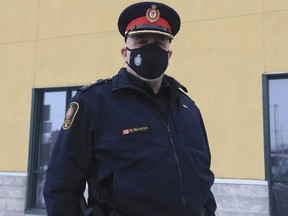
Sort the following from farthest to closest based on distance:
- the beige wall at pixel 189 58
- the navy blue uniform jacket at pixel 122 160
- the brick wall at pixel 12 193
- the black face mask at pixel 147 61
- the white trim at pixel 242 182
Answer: the brick wall at pixel 12 193 → the beige wall at pixel 189 58 → the white trim at pixel 242 182 → the black face mask at pixel 147 61 → the navy blue uniform jacket at pixel 122 160

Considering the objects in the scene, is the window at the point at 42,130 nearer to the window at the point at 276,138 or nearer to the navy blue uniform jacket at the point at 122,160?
the window at the point at 276,138

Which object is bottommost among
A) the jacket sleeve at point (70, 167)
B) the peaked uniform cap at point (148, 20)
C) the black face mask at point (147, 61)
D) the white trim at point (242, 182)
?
the white trim at point (242, 182)

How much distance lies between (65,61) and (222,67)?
2423 mm

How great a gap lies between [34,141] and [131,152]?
448cm

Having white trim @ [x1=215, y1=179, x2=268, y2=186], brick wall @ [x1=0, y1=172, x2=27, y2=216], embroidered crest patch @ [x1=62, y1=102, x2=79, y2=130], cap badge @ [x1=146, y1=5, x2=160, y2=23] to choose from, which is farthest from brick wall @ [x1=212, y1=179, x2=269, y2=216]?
embroidered crest patch @ [x1=62, y1=102, x2=79, y2=130]

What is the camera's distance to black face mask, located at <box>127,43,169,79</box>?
1.83 meters

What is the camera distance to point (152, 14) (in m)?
1.92

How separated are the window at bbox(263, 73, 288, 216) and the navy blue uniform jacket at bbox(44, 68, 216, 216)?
298cm

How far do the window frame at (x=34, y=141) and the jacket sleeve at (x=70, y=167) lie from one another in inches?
158

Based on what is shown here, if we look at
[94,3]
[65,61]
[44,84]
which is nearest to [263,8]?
[94,3]

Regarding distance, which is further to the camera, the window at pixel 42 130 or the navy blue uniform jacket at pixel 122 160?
the window at pixel 42 130

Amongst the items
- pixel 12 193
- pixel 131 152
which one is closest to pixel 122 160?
pixel 131 152

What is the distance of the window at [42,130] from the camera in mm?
5723

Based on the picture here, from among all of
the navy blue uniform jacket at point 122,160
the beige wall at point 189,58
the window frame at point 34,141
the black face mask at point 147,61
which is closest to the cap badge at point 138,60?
the black face mask at point 147,61
